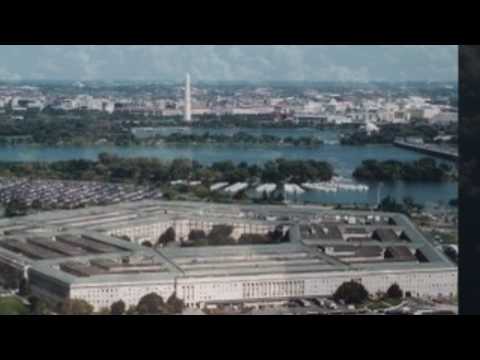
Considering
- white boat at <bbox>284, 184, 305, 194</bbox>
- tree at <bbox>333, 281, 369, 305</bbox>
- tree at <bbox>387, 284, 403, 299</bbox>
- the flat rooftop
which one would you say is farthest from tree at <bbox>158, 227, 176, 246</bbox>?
tree at <bbox>387, 284, 403, 299</bbox>

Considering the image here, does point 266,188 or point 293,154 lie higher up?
point 293,154

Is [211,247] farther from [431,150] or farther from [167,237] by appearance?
[431,150]

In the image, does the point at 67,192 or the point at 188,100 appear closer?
the point at 67,192

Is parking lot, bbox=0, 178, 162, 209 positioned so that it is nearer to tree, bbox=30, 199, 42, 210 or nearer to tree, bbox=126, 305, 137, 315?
tree, bbox=30, 199, 42, 210

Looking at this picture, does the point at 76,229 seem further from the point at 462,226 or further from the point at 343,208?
the point at 462,226

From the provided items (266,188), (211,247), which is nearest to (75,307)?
(211,247)

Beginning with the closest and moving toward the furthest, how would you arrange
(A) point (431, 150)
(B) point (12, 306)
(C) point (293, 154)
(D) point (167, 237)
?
(B) point (12, 306), (A) point (431, 150), (D) point (167, 237), (C) point (293, 154)

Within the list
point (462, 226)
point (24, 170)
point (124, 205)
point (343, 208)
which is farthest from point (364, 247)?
point (24, 170)
